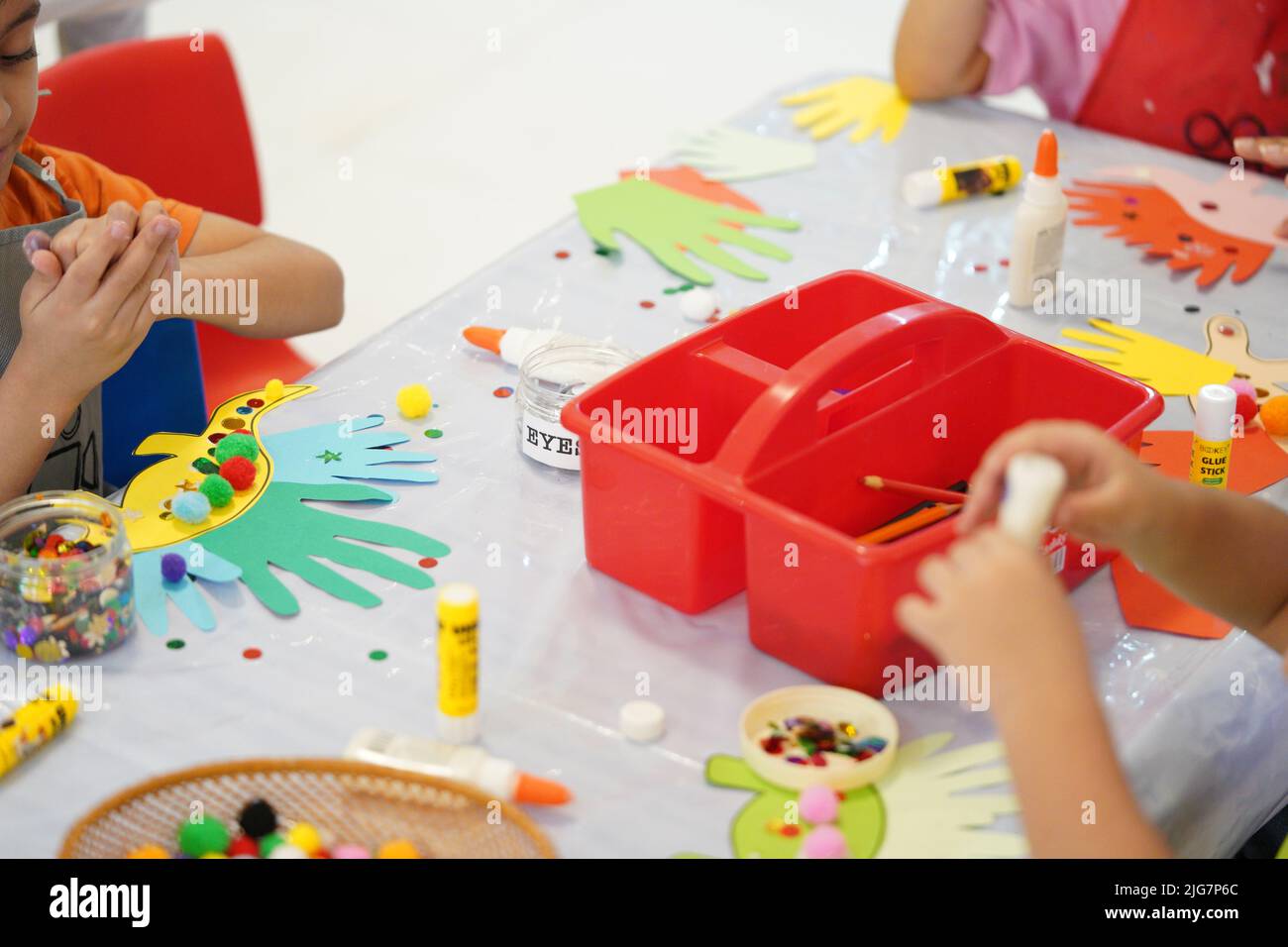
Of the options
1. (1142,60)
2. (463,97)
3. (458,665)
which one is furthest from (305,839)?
(463,97)

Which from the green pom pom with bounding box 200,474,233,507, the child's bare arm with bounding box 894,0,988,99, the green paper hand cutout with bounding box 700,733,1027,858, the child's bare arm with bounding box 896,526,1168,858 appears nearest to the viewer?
the child's bare arm with bounding box 896,526,1168,858

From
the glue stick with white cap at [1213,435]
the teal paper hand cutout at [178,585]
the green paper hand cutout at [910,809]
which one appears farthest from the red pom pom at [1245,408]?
the teal paper hand cutout at [178,585]

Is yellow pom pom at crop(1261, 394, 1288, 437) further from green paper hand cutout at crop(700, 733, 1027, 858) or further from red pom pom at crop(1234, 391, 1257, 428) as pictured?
green paper hand cutout at crop(700, 733, 1027, 858)

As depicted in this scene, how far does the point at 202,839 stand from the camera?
0.83 meters

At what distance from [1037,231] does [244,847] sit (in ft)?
2.89

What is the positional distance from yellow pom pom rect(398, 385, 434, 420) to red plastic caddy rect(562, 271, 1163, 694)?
0.23m

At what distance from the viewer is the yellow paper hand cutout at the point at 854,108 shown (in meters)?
1.71

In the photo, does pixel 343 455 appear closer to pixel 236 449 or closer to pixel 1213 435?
pixel 236 449

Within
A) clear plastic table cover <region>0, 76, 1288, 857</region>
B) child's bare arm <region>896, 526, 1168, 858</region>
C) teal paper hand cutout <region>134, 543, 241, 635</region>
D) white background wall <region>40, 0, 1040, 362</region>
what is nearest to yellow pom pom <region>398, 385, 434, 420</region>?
clear plastic table cover <region>0, 76, 1288, 857</region>

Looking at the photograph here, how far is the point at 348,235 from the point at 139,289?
1.86 m

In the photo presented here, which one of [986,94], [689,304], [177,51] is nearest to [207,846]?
[689,304]

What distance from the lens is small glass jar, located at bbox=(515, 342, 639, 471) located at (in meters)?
1.16
